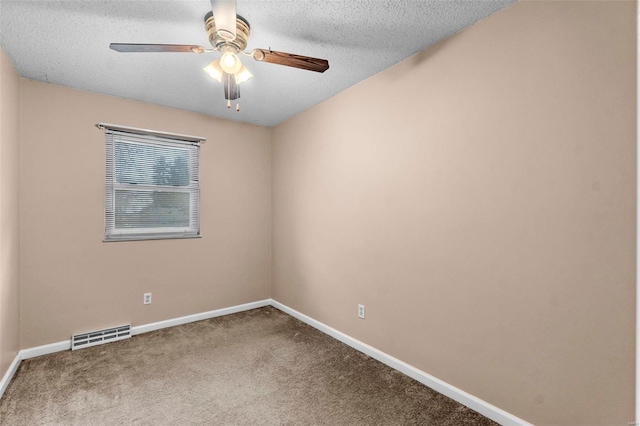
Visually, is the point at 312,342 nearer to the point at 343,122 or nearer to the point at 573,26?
the point at 343,122

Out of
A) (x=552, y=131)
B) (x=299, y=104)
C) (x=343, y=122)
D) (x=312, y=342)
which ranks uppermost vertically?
(x=299, y=104)

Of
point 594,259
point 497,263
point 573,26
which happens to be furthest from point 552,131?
point 497,263

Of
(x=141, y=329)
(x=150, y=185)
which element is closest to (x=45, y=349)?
(x=141, y=329)

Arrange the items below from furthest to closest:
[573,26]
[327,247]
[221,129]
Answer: [221,129] < [327,247] < [573,26]

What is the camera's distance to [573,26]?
61.7 inches

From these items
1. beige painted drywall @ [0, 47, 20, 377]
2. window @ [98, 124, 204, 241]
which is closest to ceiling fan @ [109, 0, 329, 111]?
beige painted drywall @ [0, 47, 20, 377]

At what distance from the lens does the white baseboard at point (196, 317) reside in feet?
10.7

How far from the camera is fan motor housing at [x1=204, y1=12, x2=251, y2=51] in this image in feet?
5.92

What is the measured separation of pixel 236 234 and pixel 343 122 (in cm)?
199

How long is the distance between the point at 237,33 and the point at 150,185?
2164mm

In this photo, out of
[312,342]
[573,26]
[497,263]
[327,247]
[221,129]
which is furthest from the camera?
[221,129]

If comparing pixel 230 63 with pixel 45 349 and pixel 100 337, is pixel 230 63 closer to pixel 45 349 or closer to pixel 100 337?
→ pixel 100 337

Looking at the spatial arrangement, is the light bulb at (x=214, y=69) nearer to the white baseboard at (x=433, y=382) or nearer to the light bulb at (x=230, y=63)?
the light bulb at (x=230, y=63)

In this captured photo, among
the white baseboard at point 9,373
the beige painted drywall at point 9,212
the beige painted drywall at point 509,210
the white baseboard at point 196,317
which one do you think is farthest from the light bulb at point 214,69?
the white baseboard at point 196,317
